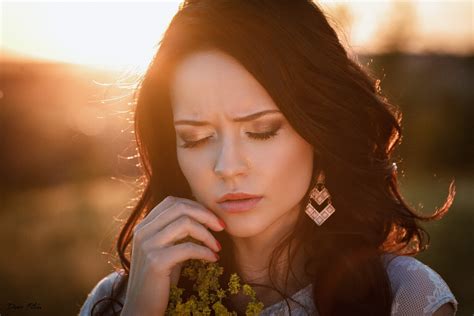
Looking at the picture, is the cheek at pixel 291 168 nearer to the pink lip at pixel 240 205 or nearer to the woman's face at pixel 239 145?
the woman's face at pixel 239 145

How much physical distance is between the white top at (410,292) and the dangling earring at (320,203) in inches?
14.4

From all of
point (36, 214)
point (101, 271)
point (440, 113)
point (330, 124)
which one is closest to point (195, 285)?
point (330, 124)

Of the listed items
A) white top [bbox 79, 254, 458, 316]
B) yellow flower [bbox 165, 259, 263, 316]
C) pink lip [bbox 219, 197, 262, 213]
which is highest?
pink lip [bbox 219, 197, 262, 213]

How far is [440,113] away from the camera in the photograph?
2405 centimetres

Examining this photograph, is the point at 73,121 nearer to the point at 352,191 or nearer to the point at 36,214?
the point at 36,214

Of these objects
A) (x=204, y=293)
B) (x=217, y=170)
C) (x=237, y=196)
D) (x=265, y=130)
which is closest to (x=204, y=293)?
(x=204, y=293)

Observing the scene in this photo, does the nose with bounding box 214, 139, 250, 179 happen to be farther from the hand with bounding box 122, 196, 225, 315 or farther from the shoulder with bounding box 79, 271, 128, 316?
A: the shoulder with bounding box 79, 271, 128, 316

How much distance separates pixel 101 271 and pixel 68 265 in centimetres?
71

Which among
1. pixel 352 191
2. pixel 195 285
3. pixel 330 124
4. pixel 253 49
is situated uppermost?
pixel 253 49

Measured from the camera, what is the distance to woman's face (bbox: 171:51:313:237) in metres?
3.52

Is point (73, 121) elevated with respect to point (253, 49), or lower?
lower

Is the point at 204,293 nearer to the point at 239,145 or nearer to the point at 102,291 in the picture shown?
the point at 239,145

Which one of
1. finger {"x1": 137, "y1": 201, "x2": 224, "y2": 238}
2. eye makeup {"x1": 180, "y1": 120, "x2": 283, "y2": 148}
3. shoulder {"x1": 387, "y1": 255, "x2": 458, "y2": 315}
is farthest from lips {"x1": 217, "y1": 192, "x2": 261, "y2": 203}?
shoulder {"x1": 387, "y1": 255, "x2": 458, "y2": 315}

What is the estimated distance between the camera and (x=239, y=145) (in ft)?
11.6
